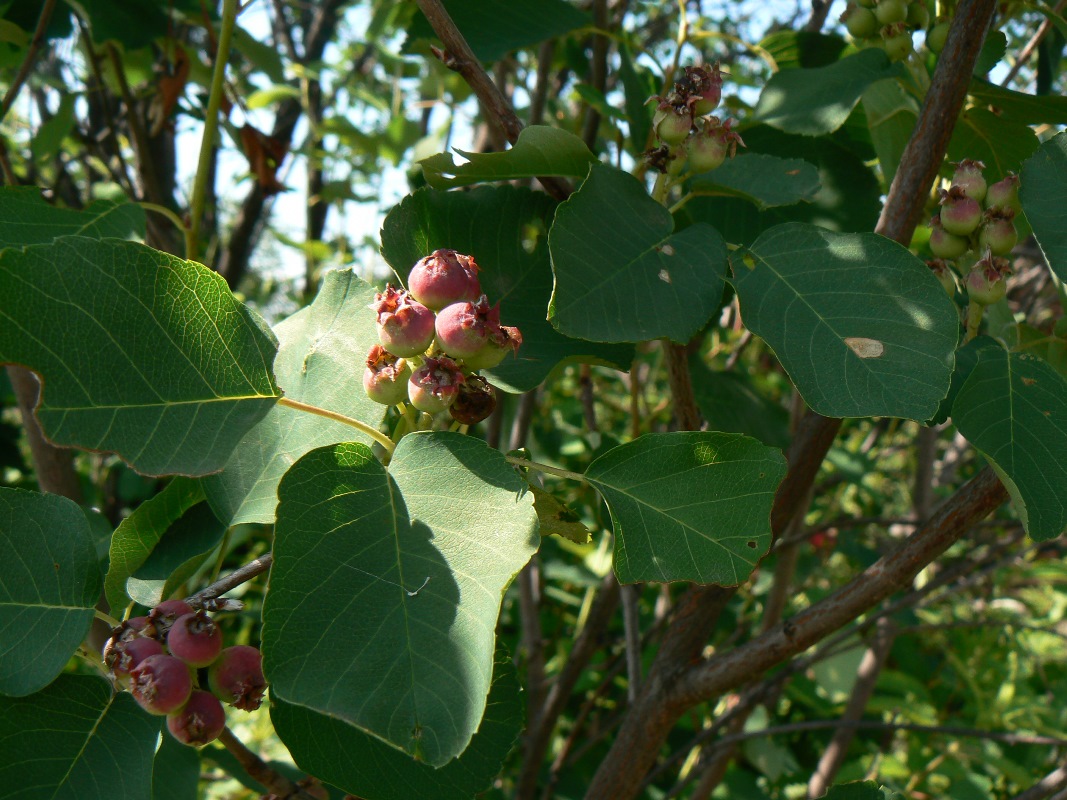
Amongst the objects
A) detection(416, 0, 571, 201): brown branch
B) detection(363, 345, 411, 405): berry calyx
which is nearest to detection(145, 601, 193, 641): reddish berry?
detection(363, 345, 411, 405): berry calyx

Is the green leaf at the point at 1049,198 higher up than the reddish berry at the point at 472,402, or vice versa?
the green leaf at the point at 1049,198

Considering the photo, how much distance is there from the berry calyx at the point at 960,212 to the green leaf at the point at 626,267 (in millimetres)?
270

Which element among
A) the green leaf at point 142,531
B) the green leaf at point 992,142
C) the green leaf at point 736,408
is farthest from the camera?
the green leaf at point 736,408

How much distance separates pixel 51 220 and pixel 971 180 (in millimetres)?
867

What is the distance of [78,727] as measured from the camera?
0.68 m

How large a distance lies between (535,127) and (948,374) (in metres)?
0.38

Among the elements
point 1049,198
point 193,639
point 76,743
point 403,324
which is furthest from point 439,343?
point 1049,198

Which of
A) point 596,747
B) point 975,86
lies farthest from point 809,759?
point 975,86

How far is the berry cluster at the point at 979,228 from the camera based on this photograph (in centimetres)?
85

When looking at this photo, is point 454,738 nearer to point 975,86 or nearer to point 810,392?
point 810,392

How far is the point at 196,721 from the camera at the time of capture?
Answer: 0.68 meters

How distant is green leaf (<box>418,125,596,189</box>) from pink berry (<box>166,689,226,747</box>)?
0.46 meters

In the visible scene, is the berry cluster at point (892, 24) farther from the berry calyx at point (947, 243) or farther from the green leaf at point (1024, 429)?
the green leaf at point (1024, 429)

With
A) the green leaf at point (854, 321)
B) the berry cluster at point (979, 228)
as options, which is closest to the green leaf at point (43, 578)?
the green leaf at point (854, 321)
